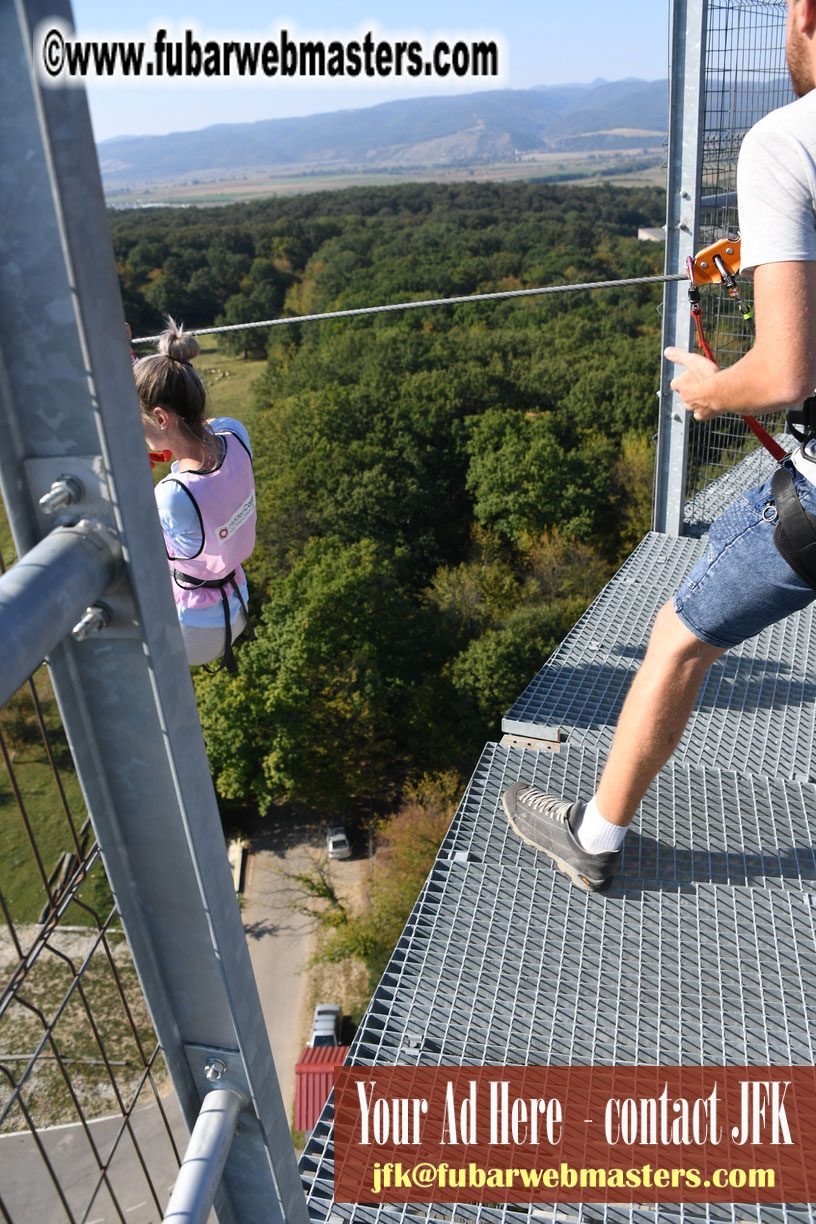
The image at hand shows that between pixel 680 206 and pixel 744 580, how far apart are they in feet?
15.1

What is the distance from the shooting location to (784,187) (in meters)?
2.17

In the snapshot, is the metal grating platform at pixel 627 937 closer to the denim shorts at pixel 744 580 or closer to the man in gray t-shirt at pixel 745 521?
the man in gray t-shirt at pixel 745 521

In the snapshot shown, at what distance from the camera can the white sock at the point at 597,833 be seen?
3531mm

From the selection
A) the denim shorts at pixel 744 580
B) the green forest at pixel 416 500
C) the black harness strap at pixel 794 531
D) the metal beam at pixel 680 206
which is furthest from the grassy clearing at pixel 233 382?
the black harness strap at pixel 794 531

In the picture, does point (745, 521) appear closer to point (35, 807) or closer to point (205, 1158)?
point (205, 1158)

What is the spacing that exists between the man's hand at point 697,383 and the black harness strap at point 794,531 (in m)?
0.28

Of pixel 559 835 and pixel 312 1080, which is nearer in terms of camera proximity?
pixel 559 835

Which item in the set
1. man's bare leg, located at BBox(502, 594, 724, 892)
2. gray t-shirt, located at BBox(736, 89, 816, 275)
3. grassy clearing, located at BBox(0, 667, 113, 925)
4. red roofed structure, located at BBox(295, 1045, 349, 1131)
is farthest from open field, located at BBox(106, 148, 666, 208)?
gray t-shirt, located at BBox(736, 89, 816, 275)

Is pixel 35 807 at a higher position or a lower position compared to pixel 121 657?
lower

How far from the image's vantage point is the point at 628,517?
28.9 metres

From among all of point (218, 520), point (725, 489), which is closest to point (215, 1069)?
point (218, 520)

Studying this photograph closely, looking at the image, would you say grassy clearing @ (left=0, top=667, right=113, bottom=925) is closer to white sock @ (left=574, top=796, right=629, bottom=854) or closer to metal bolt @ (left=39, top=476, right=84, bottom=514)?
metal bolt @ (left=39, top=476, right=84, bottom=514)

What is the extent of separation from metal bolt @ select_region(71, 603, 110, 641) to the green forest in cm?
1704

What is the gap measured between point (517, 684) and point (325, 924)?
6581 millimetres
